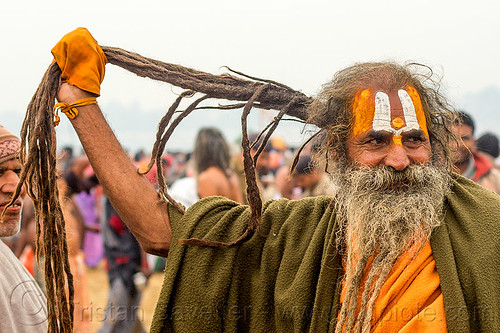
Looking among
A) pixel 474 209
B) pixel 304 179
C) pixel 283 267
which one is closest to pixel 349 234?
pixel 283 267

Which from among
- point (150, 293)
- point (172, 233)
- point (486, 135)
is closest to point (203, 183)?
point (172, 233)

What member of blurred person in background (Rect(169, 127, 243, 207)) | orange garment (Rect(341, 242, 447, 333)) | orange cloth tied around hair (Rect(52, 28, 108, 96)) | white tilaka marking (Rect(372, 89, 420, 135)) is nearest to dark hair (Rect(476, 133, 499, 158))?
blurred person in background (Rect(169, 127, 243, 207))

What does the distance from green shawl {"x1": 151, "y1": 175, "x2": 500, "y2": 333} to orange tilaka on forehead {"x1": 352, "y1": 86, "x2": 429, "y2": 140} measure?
0.37 m

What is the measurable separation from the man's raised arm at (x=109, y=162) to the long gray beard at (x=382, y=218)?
0.86 m

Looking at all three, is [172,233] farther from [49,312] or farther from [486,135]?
[486,135]

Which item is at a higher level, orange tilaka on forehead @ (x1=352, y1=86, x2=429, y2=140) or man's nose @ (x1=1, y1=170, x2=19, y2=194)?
orange tilaka on forehead @ (x1=352, y1=86, x2=429, y2=140)

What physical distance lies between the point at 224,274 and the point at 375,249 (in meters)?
0.67

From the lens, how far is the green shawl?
8.23 ft

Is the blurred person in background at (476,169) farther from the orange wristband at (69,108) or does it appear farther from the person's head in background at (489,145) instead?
the orange wristband at (69,108)

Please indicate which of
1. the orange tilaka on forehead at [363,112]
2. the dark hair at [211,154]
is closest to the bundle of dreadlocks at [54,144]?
the orange tilaka on forehead at [363,112]

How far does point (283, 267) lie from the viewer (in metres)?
2.71

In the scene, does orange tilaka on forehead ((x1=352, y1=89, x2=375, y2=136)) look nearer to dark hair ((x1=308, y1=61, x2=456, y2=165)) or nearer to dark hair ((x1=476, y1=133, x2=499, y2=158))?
dark hair ((x1=308, y1=61, x2=456, y2=165))

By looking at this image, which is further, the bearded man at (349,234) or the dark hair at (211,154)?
the dark hair at (211,154)

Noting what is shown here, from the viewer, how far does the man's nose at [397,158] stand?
2670 mm
